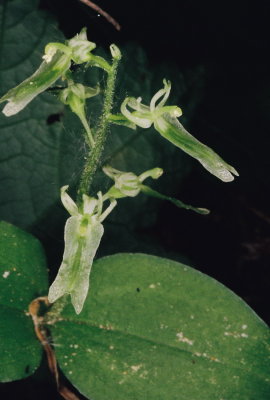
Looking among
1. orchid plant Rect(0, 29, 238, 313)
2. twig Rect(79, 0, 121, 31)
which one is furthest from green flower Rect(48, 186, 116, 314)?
twig Rect(79, 0, 121, 31)

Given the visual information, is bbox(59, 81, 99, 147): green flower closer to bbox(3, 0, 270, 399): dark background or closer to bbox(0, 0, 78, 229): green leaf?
bbox(0, 0, 78, 229): green leaf

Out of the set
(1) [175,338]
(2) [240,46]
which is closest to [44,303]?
(1) [175,338]

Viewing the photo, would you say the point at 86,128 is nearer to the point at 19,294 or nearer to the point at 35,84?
the point at 35,84

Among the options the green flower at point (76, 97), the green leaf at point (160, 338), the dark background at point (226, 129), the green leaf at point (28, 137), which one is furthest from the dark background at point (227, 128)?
the green flower at point (76, 97)

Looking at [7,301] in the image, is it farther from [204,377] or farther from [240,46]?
[240,46]

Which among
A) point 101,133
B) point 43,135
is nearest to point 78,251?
point 101,133

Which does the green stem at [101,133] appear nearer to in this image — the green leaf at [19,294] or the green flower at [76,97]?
the green flower at [76,97]

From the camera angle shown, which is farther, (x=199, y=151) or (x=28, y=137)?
(x=28, y=137)
